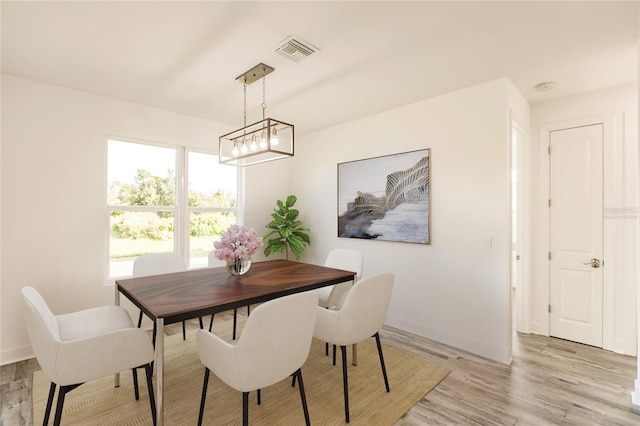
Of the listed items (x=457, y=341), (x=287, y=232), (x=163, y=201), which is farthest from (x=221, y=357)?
(x=287, y=232)

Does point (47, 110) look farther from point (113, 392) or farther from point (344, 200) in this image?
point (344, 200)

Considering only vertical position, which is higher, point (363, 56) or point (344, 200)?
point (363, 56)

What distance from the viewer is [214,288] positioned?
7.08 ft

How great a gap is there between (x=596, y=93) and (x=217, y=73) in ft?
12.3

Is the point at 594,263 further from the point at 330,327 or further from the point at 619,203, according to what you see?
the point at 330,327

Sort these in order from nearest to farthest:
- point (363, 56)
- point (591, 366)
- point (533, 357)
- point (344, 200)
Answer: point (363, 56) < point (591, 366) < point (533, 357) < point (344, 200)

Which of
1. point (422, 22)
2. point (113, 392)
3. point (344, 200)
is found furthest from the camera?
point (344, 200)

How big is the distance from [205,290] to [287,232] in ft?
7.83

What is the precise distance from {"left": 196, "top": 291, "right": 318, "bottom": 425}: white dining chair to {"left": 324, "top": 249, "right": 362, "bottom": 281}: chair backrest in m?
1.47

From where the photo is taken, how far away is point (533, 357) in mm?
2865

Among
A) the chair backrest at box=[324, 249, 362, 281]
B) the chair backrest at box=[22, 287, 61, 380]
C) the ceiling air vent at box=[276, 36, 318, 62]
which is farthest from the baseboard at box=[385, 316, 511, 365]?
the chair backrest at box=[22, 287, 61, 380]

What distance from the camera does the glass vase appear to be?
2.49 meters

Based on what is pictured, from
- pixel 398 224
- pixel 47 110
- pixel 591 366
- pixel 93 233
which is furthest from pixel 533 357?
pixel 47 110

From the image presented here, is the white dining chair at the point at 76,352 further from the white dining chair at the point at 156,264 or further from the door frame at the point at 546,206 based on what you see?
the door frame at the point at 546,206
